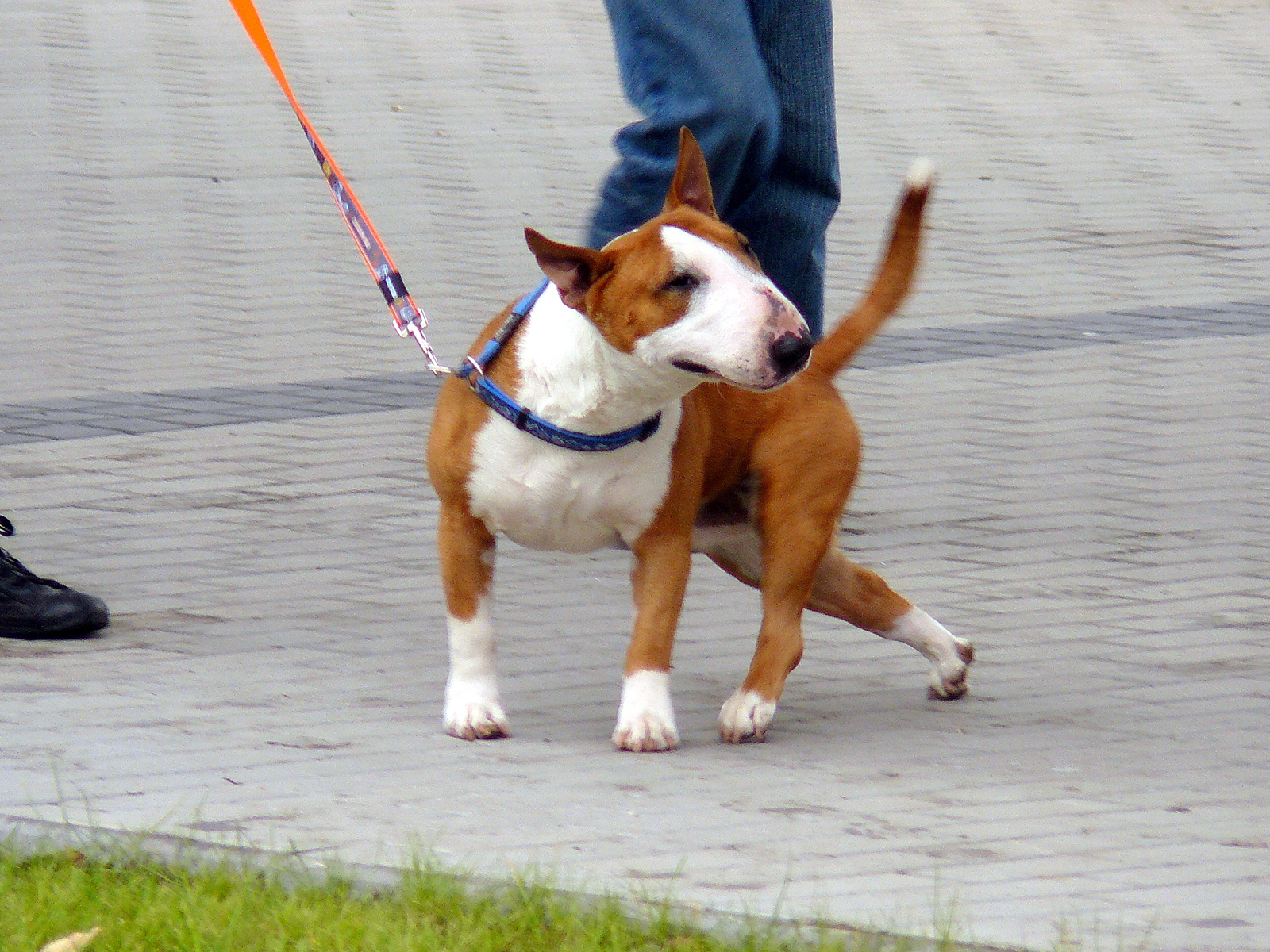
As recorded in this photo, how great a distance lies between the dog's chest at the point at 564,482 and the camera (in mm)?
3375

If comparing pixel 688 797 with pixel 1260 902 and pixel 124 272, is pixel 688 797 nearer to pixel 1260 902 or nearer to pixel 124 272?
pixel 1260 902

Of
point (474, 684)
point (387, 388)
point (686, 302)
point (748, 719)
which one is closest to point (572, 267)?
→ point (686, 302)

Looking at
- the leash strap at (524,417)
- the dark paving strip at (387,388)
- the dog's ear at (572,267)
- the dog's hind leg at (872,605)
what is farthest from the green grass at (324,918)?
the dark paving strip at (387,388)

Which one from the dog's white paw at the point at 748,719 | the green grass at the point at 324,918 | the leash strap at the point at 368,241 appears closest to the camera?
the green grass at the point at 324,918

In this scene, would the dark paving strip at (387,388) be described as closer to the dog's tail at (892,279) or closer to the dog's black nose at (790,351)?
the dog's tail at (892,279)

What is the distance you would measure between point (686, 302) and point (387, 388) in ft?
10.7

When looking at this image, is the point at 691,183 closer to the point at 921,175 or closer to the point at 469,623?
the point at 921,175

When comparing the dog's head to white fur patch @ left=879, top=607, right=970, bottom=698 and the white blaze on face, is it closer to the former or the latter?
the white blaze on face

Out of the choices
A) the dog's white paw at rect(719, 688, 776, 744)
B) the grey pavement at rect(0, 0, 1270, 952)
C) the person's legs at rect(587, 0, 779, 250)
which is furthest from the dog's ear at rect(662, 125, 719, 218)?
the grey pavement at rect(0, 0, 1270, 952)

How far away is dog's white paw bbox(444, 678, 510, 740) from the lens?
11.5 ft

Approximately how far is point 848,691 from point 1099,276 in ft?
13.5

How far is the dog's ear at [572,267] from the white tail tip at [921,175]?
0.91m

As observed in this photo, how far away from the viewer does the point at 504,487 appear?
11.1 ft

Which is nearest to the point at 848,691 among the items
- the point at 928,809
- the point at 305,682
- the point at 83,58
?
the point at 928,809
